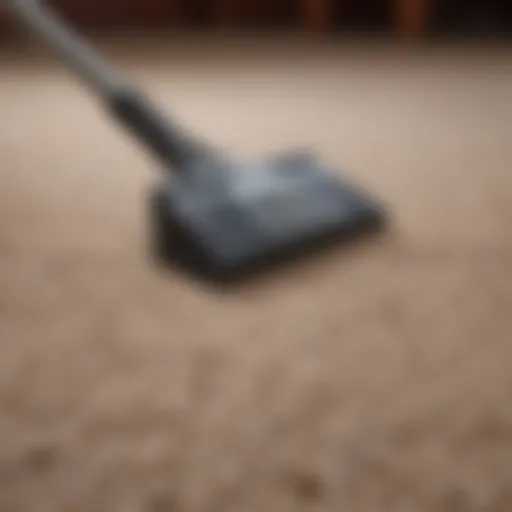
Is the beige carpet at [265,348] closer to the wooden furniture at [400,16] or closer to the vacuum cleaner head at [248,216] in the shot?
the vacuum cleaner head at [248,216]

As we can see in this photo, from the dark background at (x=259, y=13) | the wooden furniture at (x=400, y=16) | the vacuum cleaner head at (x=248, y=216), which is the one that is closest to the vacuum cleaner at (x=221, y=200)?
the vacuum cleaner head at (x=248, y=216)

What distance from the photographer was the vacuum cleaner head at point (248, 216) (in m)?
1.03

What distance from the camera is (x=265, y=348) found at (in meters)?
0.90

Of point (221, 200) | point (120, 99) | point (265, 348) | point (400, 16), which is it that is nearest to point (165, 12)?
point (400, 16)

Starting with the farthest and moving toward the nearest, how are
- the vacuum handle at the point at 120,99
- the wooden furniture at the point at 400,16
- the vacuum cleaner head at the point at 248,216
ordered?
the wooden furniture at the point at 400,16 < the vacuum handle at the point at 120,99 < the vacuum cleaner head at the point at 248,216

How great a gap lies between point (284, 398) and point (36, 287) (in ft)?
1.29

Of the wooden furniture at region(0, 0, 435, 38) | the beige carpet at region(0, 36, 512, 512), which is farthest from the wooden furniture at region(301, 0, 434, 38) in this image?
the beige carpet at region(0, 36, 512, 512)

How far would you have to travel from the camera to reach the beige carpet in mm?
705

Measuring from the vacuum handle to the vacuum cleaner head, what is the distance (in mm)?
53

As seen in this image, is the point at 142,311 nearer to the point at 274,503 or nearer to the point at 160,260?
the point at 160,260

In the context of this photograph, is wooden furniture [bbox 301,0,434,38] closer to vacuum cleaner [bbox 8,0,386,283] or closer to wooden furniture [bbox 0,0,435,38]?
wooden furniture [bbox 0,0,435,38]

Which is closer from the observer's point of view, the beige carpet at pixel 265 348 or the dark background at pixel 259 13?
the beige carpet at pixel 265 348

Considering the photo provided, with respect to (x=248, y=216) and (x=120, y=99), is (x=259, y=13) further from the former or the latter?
(x=248, y=216)

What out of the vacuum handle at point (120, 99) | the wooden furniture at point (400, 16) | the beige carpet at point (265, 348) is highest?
the wooden furniture at point (400, 16)
